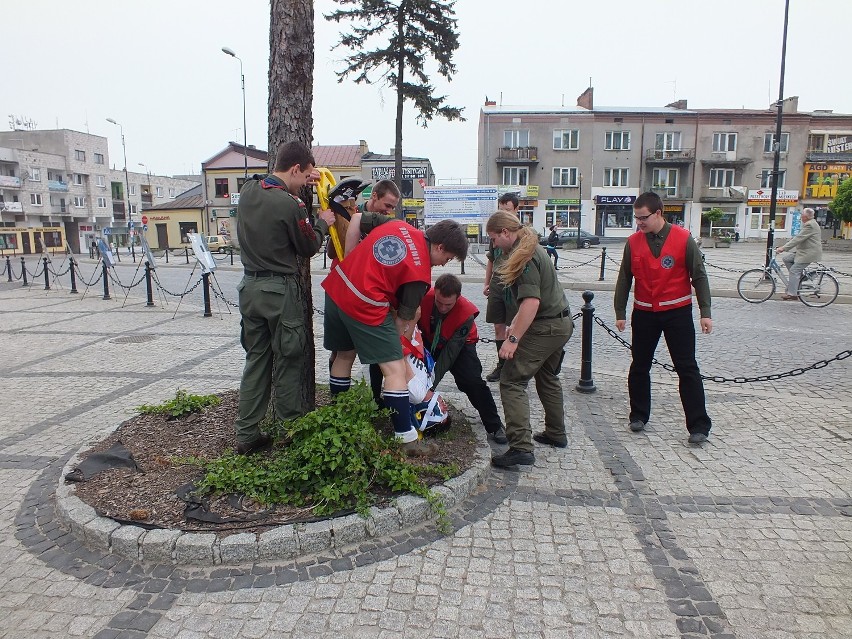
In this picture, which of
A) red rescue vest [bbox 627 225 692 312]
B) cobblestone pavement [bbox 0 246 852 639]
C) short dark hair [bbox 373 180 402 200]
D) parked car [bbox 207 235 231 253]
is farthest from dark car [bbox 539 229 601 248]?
short dark hair [bbox 373 180 402 200]

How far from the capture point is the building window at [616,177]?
4931 centimetres

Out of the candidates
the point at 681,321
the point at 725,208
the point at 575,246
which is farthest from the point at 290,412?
the point at 725,208

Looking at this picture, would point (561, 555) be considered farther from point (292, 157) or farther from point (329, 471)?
point (292, 157)

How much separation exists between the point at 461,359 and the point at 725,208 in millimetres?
53037

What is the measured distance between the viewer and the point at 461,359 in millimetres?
4516

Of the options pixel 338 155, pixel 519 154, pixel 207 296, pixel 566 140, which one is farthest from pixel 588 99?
pixel 207 296

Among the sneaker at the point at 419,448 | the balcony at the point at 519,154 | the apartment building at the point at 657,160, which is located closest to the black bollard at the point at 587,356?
the sneaker at the point at 419,448

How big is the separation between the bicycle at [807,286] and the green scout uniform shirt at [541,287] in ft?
35.2

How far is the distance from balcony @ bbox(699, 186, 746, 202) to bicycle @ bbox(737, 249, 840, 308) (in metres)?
39.9

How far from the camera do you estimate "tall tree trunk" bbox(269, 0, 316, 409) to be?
409 centimetres

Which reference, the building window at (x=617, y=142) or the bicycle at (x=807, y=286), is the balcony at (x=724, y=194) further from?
the bicycle at (x=807, y=286)

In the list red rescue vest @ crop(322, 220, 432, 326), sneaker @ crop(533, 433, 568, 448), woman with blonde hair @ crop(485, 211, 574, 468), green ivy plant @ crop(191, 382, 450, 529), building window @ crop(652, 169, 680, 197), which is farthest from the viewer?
building window @ crop(652, 169, 680, 197)

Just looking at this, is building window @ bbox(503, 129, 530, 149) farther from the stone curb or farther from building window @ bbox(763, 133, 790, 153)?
the stone curb

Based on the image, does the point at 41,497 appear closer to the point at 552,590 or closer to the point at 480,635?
the point at 480,635
